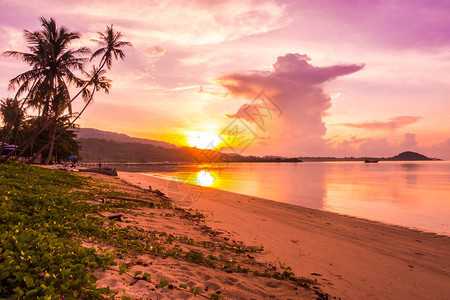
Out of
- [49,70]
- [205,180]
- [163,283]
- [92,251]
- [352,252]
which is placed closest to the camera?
[163,283]

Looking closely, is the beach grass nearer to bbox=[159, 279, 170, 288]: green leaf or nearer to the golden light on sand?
bbox=[159, 279, 170, 288]: green leaf

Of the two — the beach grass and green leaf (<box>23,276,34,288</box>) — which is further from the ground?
green leaf (<box>23,276,34,288</box>)

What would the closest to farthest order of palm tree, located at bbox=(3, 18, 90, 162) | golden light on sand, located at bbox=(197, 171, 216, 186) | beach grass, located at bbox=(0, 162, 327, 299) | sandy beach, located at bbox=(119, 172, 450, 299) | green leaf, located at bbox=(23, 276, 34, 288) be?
1. green leaf, located at bbox=(23, 276, 34, 288)
2. beach grass, located at bbox=(0, 162, 327, 299)
3. sandy beach, located at bbox=(119, 172, 450, 299)
4. palm tree, located at bbox=(3, 18, 90, 162)
5. golden light on sand, located at bbox=(197, 171, 216, 186)

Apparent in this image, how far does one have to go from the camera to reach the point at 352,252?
28.6 feet

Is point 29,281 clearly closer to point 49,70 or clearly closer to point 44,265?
point 44,265

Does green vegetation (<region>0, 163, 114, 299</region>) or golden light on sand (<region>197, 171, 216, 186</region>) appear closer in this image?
green vegetation (<region>0, 163, 114, 299</region>)

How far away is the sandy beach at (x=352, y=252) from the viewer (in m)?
6.28

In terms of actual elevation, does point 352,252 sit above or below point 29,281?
below

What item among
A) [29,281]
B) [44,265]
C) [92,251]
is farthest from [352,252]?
[29,281]

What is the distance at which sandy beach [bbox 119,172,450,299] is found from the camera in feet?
20.6

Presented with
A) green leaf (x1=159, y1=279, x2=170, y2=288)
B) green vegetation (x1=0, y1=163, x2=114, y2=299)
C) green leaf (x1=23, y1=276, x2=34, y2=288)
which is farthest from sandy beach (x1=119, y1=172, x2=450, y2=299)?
green leaf (x1=23, y1=276, x2=34, y2=288)

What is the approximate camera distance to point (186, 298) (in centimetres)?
429

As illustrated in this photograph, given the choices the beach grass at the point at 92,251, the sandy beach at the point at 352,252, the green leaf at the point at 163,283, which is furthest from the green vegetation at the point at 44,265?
the sandy beach at the point at 352,252

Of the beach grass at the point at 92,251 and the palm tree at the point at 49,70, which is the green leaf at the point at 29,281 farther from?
the palm tree at the point at 49,70
